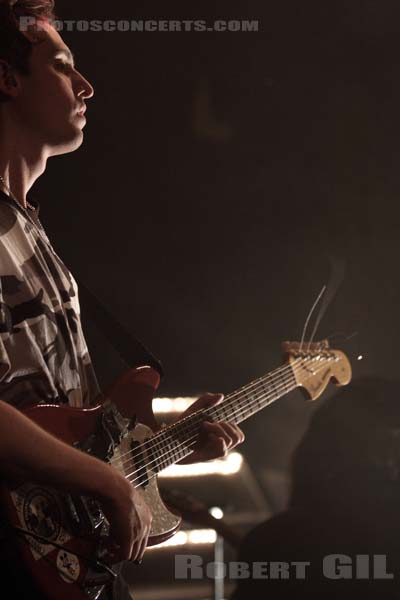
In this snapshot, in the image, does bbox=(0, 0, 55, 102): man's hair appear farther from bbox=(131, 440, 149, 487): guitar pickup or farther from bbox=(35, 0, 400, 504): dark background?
bbox=(35, 0, 400, 504): dark background

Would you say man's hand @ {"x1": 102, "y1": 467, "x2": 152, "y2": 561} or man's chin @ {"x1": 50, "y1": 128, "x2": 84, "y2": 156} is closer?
man's hand @ {"x1": 102, "y1": 467, "x2": 152, "y2": 561}

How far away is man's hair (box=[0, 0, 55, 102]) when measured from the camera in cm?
152

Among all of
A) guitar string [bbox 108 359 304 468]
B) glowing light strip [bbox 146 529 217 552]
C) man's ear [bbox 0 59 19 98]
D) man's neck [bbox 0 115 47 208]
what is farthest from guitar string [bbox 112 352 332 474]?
glowing light strip [bbox 146 529 217 552]

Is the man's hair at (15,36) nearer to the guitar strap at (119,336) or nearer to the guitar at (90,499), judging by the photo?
the guitar strap at (119,336)

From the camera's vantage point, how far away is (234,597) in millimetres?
2396

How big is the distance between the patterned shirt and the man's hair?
0.39 meters

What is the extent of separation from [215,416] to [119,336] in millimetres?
370

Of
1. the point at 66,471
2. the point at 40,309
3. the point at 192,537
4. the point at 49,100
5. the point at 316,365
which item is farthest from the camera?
the point at 192,537

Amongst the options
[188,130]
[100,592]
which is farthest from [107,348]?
[100,592]

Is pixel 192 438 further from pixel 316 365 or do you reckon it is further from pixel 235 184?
pixel 235 184

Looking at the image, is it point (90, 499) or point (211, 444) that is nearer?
point (90, 499)

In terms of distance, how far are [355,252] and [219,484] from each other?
1.60m

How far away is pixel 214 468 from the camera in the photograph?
3.71m

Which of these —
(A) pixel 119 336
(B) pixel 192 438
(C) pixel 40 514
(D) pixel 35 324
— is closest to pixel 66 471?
(C) pixel 40 514
